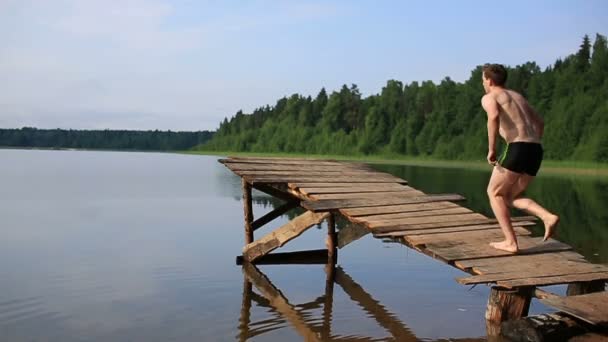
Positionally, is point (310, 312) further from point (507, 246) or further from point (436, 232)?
point (507, 246)

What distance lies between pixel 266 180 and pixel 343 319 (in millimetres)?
3033

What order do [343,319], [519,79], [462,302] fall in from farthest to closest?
[519,79] → [462,302] → [343,319]

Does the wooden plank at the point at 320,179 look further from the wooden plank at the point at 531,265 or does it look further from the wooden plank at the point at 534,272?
the wooden plank at the point at 534,272

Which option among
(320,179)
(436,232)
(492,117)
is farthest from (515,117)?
(320,179)

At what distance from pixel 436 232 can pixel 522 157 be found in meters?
1.69

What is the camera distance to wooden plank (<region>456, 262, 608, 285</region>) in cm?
608

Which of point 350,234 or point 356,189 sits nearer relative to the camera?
point 356,189

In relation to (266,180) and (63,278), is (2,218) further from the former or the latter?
(266,180)

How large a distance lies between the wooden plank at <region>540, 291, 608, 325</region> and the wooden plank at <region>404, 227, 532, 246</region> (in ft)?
5.71

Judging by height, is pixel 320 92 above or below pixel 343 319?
above

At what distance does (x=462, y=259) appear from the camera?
21.7 ft

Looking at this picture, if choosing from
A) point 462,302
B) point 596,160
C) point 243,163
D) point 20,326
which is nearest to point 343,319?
point 462,302

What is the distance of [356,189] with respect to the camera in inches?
432

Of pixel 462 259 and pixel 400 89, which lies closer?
pixel 462 259
